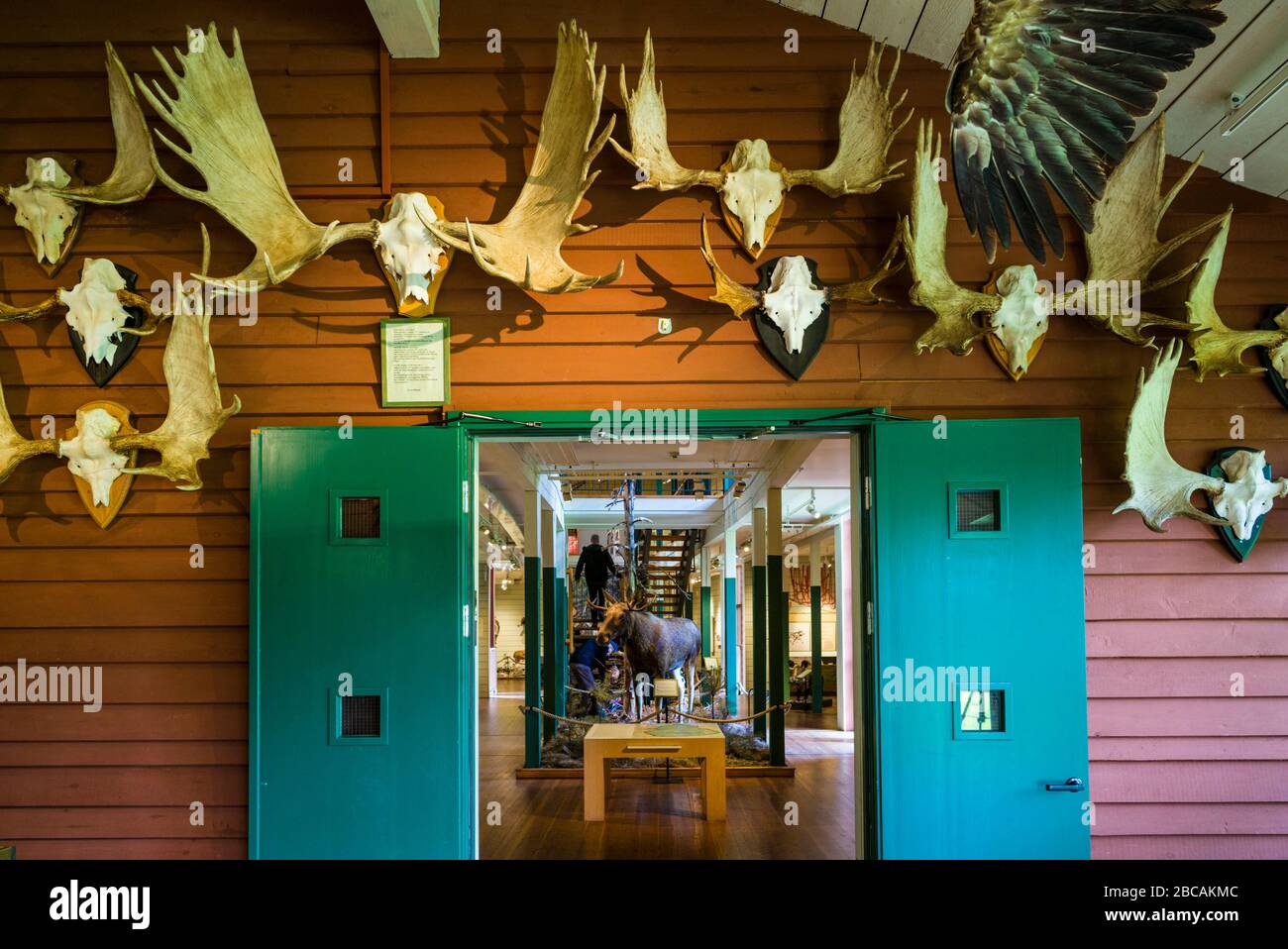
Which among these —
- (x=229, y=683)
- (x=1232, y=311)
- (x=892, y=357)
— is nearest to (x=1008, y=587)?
(x=892, y=357)

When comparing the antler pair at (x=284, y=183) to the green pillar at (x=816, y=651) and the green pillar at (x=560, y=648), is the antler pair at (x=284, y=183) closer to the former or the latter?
the green pillar at (x=560, y=648)

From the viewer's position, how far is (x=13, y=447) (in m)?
4.27

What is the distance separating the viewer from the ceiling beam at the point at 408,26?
4.09 meters

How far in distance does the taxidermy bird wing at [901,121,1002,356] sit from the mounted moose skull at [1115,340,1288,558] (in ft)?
2.43

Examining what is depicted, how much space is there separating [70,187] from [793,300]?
10.8 ft

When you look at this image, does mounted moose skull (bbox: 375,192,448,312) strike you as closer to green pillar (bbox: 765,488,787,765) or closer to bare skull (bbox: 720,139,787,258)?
bare skull (bbox: 720,139,787,258)

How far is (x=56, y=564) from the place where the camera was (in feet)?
14.2

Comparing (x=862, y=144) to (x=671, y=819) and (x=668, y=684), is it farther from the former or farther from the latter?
(x=668, y=684)

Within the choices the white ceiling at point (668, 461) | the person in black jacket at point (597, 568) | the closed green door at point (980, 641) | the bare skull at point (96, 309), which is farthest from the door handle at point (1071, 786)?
the person in black jacket at point (597, 568)

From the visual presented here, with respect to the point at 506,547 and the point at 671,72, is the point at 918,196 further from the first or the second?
the point at 506,547

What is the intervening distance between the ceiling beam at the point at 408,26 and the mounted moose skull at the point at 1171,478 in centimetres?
343

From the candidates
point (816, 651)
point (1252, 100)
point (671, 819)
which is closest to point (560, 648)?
point (671, 819)

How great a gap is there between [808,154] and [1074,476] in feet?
6.06

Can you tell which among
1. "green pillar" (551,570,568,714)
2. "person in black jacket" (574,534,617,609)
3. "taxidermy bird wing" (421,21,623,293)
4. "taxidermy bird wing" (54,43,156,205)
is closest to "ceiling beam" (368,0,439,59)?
"taxidermy bird wing" (421,21,623,293)
